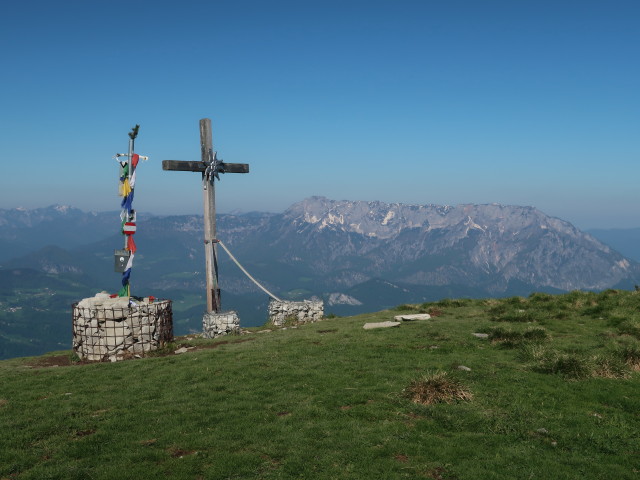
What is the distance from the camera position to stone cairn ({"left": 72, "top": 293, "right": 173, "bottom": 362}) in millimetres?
21688

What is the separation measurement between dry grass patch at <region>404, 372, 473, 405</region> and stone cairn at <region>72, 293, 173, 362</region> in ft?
45.6

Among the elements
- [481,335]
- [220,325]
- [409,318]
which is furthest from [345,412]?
[220,325]

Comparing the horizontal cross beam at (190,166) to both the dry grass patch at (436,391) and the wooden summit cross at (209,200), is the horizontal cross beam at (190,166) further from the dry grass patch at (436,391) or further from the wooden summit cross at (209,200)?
the dry grass patch at (436,391)

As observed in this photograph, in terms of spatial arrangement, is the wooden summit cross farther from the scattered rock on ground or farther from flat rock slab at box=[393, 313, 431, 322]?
the scattered rock on ground

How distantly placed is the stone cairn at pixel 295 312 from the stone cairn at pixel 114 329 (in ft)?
31.5

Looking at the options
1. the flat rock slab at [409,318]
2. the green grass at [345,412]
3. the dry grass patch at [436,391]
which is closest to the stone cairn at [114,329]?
the green grass at [345,412]

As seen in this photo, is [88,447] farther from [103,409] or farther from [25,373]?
[25,373]

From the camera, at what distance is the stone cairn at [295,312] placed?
31.0 meters

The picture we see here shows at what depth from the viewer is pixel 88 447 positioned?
10742mm

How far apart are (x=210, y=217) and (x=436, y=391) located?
20065mm

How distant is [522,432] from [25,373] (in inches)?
704

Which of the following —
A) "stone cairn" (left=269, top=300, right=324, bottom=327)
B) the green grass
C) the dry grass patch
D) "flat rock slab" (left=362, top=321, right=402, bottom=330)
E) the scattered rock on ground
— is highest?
the dry grass patch

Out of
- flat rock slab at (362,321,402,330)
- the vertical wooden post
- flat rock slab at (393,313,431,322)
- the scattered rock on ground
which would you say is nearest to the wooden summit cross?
the vertical wooden post

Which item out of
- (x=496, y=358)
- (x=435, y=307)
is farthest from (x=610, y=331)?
(x=435, y=307)
